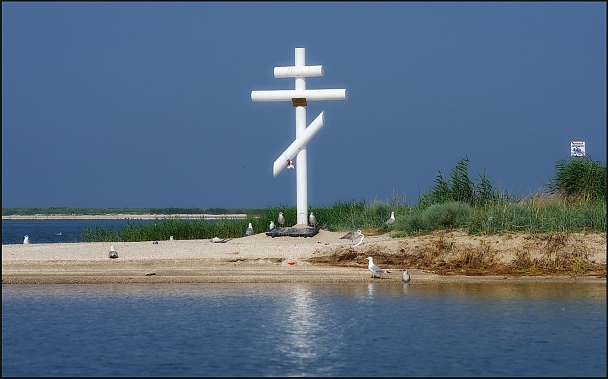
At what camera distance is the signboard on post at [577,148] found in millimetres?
26469

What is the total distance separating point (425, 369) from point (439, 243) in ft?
31.2

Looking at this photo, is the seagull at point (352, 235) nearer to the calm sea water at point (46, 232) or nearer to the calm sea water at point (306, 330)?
the calm sea water at point (306, 330)

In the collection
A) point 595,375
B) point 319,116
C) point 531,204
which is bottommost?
point 595,375

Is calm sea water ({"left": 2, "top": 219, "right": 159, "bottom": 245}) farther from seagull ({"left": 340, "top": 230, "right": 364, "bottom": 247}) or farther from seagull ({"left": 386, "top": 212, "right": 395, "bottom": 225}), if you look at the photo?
seagull ({"left": 386, "top": 212, "right": 395, "bottom": 225})

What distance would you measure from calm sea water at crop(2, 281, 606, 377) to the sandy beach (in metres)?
0.72

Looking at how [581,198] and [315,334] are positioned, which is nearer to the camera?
[315,334]

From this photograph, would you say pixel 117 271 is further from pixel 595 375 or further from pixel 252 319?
pixel 595 375

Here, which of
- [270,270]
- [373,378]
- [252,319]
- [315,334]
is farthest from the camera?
[270,270]

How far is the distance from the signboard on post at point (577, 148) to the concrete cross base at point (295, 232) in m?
8.35

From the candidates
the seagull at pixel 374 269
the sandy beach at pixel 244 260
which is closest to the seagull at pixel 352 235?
the sandy beach at pixel 244 260

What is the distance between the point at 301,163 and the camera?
25.2 m

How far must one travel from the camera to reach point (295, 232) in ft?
78.9

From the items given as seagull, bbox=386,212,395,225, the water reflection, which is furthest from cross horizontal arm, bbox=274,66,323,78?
the water reflection

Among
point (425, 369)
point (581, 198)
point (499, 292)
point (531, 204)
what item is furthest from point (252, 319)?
point (581, 198)
